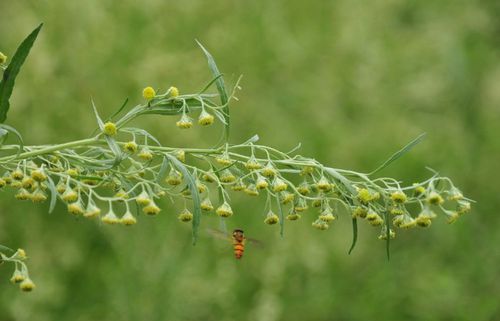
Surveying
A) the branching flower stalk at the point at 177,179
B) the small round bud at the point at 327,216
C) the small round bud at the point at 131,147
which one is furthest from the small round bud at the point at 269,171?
the small round bud at the point at 131,147

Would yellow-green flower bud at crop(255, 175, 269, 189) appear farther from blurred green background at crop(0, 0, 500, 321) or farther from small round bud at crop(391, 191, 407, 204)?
blurred green background at crop(0, 0, 500, 321)

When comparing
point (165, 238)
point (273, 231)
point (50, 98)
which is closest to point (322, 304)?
point (273, 231)

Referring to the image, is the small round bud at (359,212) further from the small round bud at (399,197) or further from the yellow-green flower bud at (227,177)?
the yellow-green flower bud at (227,177)

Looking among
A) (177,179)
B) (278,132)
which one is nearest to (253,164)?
(177,179)

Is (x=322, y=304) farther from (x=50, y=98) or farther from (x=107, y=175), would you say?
(x=107, y=175)

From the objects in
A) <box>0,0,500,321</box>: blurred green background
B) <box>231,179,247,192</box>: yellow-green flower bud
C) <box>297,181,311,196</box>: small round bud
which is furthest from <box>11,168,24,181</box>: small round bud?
<box>0,0,500,321</box>: blurred green background
